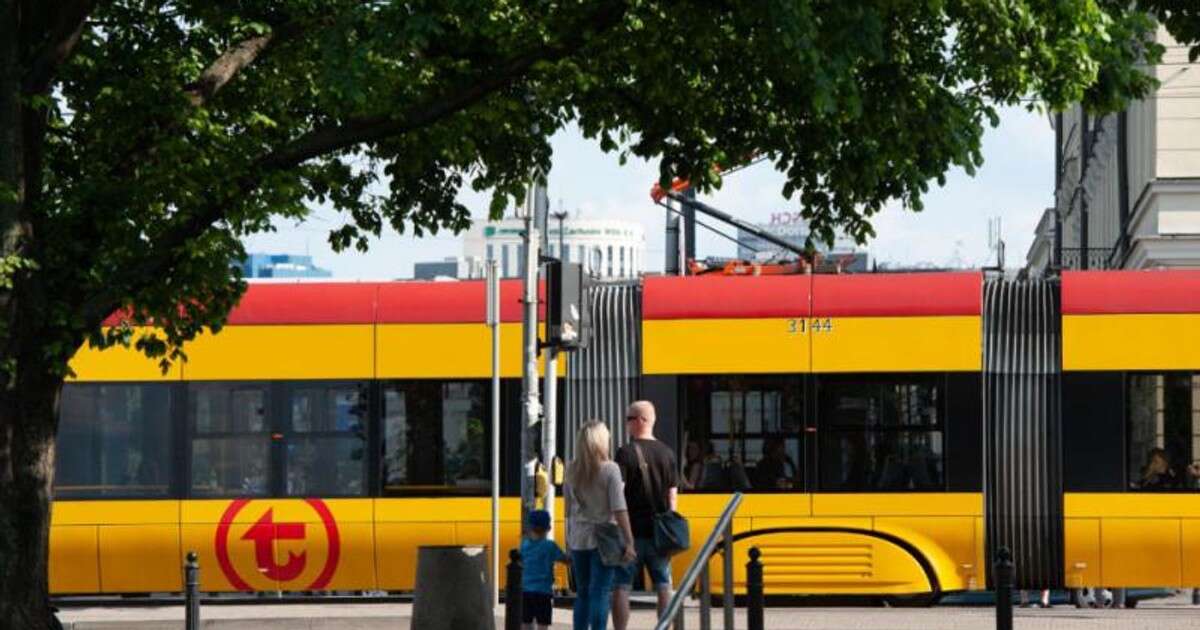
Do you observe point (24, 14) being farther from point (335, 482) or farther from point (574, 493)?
point (335, 482)

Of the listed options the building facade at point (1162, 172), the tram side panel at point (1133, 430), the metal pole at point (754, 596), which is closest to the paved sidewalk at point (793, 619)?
the tram side panel at point (1133, 430)

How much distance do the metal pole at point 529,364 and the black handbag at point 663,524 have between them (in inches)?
203

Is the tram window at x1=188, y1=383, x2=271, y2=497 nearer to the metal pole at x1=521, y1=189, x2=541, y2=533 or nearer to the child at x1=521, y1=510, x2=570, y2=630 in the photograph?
the metal pole at x1=521, y1=189, x2=541, y2=533

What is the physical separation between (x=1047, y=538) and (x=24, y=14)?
10.7 m

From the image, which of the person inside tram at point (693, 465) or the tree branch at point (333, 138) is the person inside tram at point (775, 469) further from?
the tree branch at point (333, 138)

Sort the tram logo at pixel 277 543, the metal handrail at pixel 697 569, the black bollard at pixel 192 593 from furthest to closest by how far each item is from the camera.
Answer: the tram logo at pixel 277 543 < the black bollard at pixel 192 593 < the metal handrail at pixel 697 569

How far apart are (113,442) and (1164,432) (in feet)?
31.9

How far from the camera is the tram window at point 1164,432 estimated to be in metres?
24.0

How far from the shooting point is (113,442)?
83.1 feet

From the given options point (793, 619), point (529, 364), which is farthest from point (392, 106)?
point (793, 619)

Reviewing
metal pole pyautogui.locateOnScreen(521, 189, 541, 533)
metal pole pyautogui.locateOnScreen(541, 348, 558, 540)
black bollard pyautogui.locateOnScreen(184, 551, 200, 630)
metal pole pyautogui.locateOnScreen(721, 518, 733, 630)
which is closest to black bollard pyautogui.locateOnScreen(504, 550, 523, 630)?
metal pole pyautogui.locateOnScreen(721, 518, 733, 630)

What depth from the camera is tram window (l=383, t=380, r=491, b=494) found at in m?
25.1

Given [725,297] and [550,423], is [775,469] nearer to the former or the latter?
[725,297]

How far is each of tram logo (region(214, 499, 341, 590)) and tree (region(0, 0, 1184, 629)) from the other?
5.74 meters
